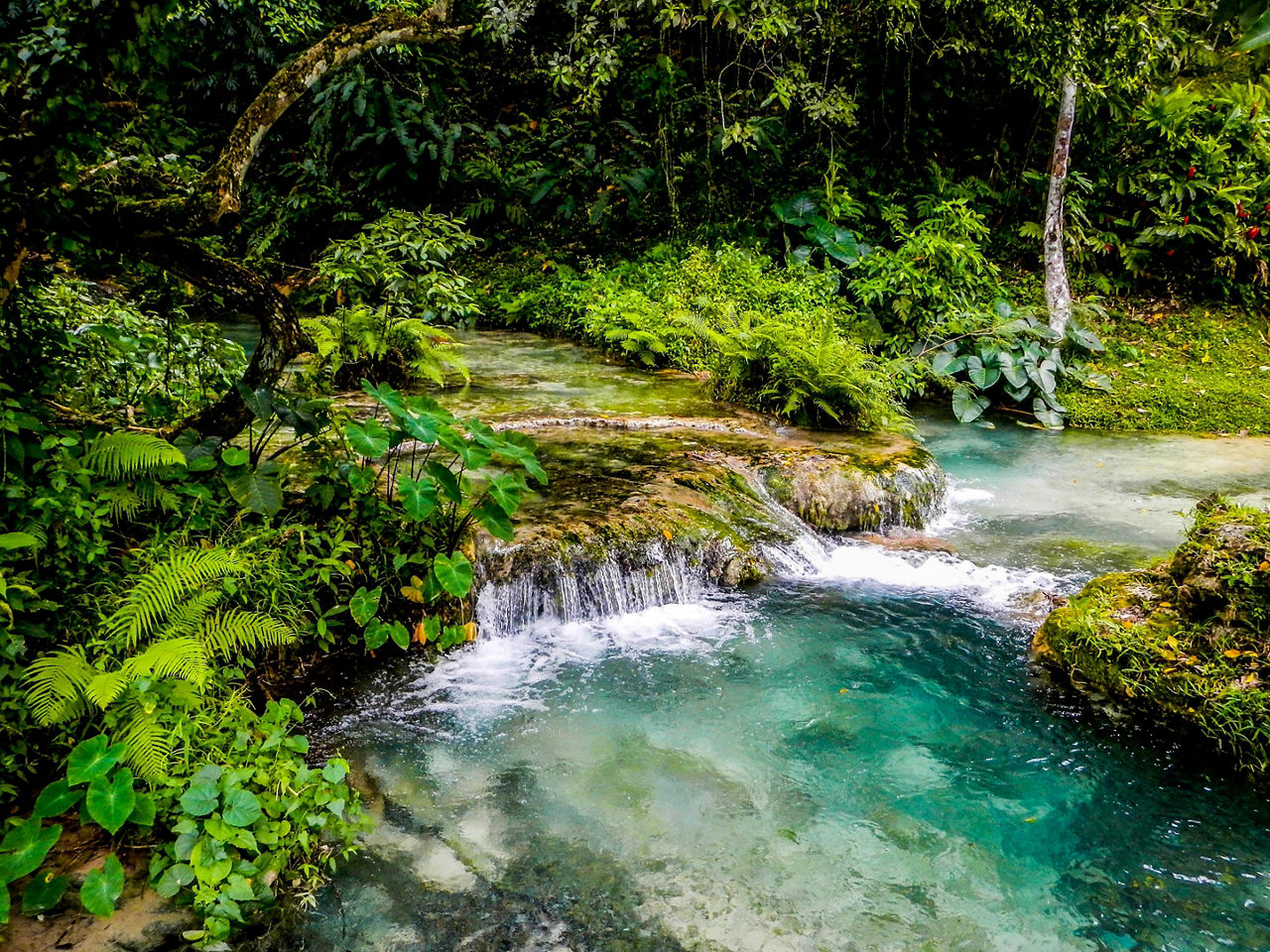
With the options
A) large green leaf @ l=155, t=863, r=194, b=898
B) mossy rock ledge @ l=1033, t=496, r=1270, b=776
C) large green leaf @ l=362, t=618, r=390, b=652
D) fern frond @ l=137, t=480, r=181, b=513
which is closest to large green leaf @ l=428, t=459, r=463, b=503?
large green leaf @ l=362, t=618, r=390, b=652

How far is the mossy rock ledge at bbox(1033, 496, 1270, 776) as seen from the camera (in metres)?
3.79

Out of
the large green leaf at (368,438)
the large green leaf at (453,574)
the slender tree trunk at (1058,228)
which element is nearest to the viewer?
the large green leaf at (368,438)

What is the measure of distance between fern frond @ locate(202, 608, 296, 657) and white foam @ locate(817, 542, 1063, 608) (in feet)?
11.9

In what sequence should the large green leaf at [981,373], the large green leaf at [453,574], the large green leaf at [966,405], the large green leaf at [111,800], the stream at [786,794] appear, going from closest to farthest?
1. the large green leaf at [111,800]
2. the stream at [786,794]
3. the large green leaf at [453,574]
4. the large green leaf at [966,405]
5. the large green leaf at [981,373]

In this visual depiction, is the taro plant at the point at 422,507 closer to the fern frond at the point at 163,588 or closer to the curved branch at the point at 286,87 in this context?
the fern frond at the point at 163,588

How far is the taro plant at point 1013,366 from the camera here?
9992mm

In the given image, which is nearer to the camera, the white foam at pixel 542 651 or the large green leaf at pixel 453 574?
the large green leaf at pixel 453 574

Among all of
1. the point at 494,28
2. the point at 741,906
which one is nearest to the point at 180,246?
the point at 741,906

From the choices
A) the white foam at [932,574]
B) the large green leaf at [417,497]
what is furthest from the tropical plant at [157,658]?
the white foam at [932,574]

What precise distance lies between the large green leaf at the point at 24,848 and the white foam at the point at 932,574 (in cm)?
455

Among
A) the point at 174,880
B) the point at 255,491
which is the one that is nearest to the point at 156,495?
the point at 255,491

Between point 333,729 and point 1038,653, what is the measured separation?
3770 millimetres

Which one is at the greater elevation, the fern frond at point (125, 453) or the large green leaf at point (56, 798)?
the fern frond at point (125, 453)

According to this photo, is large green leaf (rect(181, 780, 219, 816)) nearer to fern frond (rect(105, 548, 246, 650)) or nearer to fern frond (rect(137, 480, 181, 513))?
fern frond (rect(105, 548, 246, 650))
